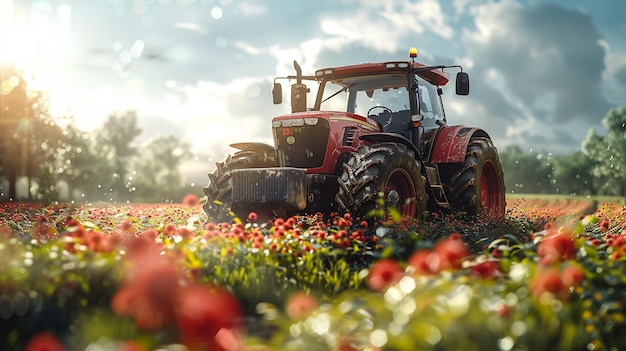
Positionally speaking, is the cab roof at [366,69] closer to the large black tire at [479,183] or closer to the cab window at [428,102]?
the cab window at [428,102]

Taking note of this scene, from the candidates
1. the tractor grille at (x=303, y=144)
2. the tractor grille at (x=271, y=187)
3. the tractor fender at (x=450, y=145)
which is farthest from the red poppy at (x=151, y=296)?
the tractor fender at (x=450, y=145)

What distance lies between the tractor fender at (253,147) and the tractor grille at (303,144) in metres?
0.21

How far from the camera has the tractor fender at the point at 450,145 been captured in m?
10.2

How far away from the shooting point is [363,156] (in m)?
8.15

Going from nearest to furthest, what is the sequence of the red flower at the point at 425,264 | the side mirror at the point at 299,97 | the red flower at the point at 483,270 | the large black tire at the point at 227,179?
the red flower at the point at 425,264, the red flower at the point at 483,270, the large black tire at the point at 227,179, the side mirror at the point at 299,97

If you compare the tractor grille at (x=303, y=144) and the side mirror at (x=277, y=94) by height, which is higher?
Answer: the side mirror at (x=277, y=94)

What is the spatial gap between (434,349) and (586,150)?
5858 centimetres

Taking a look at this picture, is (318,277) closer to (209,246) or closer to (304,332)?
(209,246)

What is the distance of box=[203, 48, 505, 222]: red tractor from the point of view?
812 cm

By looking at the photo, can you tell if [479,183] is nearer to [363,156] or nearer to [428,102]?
[428,102]

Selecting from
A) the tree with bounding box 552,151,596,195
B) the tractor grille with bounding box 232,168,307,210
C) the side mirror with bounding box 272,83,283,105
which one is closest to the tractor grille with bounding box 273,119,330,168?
the side mirror with bounding box 272,83,283,105

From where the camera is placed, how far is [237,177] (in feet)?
27.3

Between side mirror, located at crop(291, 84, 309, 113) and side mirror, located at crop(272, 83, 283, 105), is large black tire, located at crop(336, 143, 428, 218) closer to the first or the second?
side mirror, located at crop(291, 84, 309, 113)

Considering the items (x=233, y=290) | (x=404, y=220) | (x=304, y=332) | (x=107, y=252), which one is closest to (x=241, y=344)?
(x=304, y=332)
